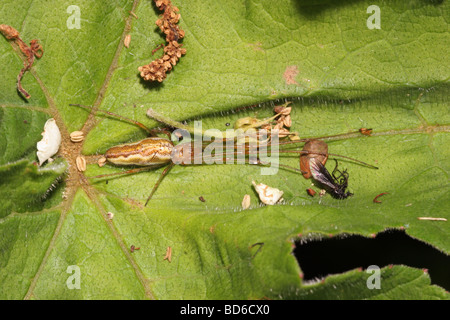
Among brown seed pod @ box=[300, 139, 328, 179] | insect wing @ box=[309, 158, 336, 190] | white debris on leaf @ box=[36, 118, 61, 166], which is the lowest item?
insect wing @ box=[309, 158, 336, 190]

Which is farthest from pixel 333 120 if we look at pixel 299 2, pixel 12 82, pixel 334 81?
pixel 12 82

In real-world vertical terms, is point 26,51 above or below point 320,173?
above

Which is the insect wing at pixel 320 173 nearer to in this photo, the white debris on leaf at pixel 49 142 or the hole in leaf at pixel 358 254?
the hole in leaf at pixel 358 254

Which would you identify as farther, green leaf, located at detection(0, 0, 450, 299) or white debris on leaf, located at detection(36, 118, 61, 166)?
white debris on leaf, located at detection(36, 118, 61, 166)

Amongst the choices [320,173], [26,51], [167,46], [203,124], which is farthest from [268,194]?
[26,51]

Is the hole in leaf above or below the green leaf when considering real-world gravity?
below

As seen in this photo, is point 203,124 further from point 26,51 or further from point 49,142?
point 26,51

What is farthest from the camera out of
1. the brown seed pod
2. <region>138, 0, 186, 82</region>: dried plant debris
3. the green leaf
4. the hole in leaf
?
the hole in leaf

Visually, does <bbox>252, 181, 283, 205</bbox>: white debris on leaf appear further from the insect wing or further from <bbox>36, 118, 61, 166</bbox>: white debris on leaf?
<bbox>36, 118, 61, 166</bbox>: white debris on leaf

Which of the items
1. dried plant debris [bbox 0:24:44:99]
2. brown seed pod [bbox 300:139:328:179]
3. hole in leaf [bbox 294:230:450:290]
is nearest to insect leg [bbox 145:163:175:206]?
brown seed pod [bbox 300:139:328:179]
